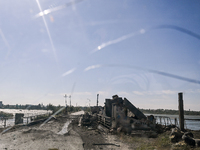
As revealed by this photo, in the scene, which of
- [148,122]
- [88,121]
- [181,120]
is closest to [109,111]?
[88,121]

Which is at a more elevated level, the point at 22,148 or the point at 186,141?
the point at 186,141

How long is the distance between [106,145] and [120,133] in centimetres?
379

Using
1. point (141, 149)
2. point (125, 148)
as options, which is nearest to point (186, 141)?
point (141, 149)

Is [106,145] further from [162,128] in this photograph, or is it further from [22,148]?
[162,128]

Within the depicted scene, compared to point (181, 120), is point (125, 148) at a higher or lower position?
lower

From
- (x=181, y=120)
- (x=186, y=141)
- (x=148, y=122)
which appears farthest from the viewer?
(x=148, y=122)

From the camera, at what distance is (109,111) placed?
24.1 metres

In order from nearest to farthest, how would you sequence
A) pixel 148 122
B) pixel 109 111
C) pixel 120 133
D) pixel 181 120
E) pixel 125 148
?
pixel 125 148 → pixel 181 120 → pixel 120 133 → pixel 148 122 → pixel 109 111

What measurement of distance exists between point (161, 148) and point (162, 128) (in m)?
7.33

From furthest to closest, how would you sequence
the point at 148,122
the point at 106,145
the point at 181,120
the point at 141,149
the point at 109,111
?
the point at 109,111
the point at 148,122
the point at 181,120
the point at 106,145
the point at 141,149

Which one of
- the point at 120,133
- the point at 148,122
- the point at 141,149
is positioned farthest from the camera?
the point at 148,122

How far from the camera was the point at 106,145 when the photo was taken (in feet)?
37.5

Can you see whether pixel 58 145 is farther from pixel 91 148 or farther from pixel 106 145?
pixel 106 145

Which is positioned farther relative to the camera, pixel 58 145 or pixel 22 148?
pixel 58 145
